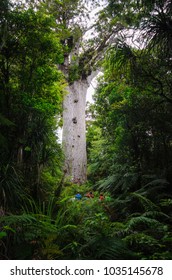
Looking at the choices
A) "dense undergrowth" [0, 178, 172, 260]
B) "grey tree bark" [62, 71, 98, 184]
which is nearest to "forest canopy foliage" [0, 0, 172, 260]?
"dense undergrowth" [0, 178, 172, 260]

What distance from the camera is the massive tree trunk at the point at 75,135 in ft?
26.4

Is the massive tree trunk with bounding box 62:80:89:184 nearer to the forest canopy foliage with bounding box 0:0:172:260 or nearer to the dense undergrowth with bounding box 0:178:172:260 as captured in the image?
the forest canopy foliage with bounding box 0:0:172:260

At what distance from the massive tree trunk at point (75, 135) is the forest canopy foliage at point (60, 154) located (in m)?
1.37

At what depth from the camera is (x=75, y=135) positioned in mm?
8500

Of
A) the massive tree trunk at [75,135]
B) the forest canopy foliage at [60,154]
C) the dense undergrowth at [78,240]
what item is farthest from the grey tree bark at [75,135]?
the dense undergrowth at [78,240]

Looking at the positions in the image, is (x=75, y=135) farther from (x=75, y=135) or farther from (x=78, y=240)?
(x=78, y=240)

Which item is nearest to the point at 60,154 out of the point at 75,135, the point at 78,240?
the point at 78,240

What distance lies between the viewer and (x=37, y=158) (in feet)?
15.2

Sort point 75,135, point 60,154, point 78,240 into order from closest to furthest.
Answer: point 78,240, point 60,154, point 75,135

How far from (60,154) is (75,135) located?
3.28 metres

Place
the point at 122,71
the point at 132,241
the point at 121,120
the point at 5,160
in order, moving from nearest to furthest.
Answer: the point at 132,241 → the point at 5,160 → the point at 122,71 → the point at 121,120
